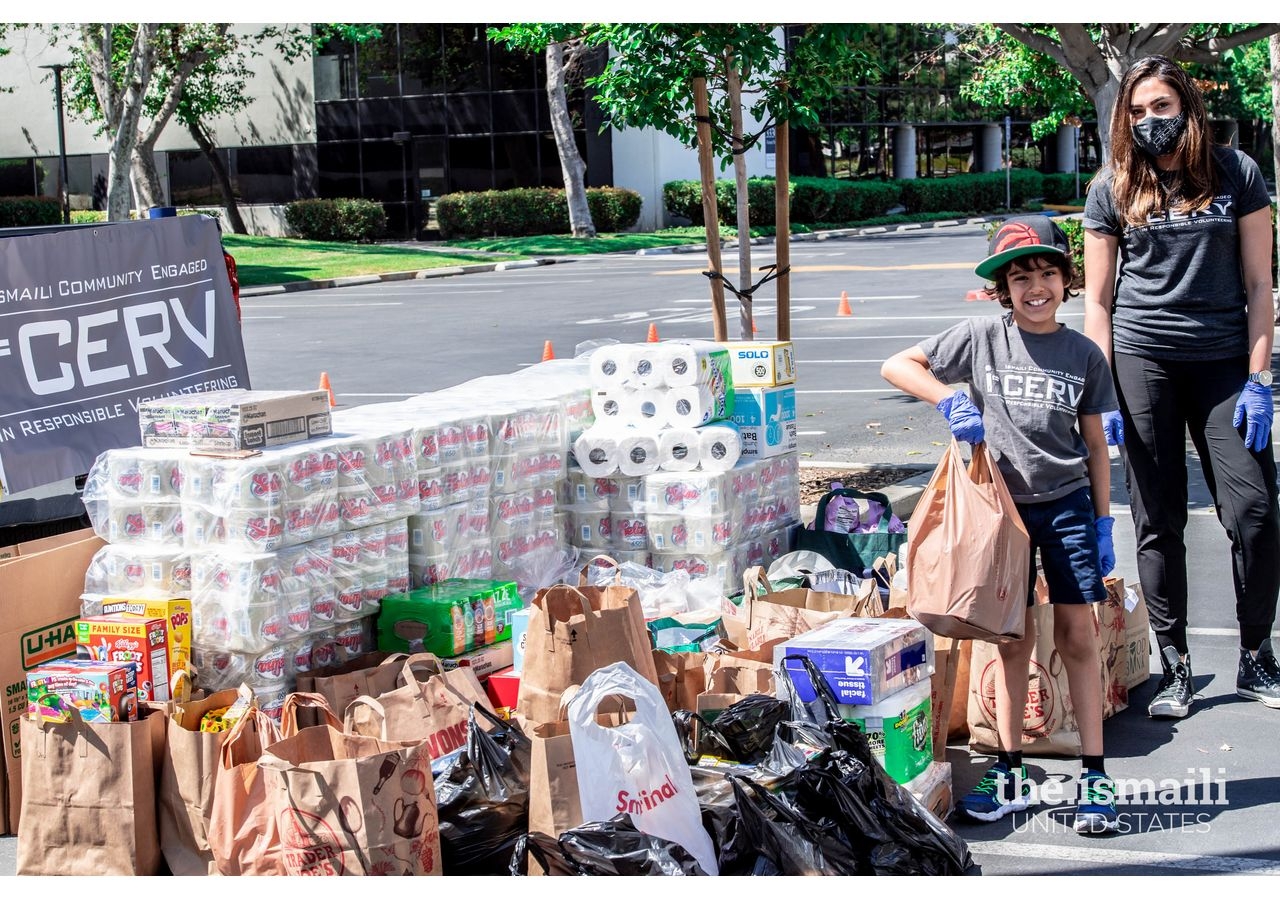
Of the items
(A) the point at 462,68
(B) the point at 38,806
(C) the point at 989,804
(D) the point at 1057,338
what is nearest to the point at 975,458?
(D) the point at 1057,338

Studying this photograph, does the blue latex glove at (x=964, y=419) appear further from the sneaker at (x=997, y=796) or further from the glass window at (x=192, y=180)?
the glass window at (x=192, y=180)

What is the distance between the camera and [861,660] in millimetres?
4555

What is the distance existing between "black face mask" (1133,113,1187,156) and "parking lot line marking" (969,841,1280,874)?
2.42m

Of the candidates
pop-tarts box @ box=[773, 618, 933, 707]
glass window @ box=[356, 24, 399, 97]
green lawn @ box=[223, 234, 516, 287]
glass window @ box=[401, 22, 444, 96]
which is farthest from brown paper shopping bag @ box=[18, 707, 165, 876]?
glass window @ box=[356, 24, 399, 97]

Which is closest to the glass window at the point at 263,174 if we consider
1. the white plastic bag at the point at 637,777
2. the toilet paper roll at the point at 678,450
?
the toilet paper roll at the point at 678,450

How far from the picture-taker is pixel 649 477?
261 inches

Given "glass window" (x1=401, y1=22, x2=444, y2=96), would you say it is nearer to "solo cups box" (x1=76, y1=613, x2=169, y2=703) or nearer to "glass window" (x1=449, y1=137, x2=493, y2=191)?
"glass window" (x1=449, y1=137, x2=493, y2=191)

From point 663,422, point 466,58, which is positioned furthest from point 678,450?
point 466,58

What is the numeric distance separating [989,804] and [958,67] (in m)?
47.0

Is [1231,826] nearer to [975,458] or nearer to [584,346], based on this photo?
[975,458]

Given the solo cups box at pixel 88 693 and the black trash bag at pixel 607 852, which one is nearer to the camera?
the black trash bag at pixel 607 852

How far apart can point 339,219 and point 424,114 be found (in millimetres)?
3959

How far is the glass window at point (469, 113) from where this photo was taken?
41406 mm

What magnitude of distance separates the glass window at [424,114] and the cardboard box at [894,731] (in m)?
39.0
